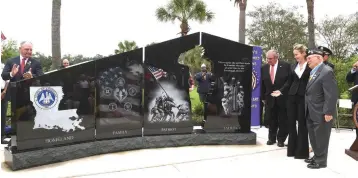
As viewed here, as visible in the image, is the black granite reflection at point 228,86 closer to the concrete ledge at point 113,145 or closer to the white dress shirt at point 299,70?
the concrete ledge at point 113,145

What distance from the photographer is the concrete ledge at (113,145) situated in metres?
4.08

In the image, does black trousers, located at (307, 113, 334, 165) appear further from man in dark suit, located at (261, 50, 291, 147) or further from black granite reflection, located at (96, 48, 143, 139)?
black granite reflection, located at (96, 48, 143, 139)

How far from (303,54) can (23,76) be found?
4141 millimetres

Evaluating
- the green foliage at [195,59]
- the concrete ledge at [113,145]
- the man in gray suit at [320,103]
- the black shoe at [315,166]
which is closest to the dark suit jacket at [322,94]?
the man in gray suit at [320,103]

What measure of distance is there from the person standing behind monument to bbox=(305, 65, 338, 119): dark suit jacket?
417 millimetres

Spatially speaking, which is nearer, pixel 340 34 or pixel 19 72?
pixel 19 72

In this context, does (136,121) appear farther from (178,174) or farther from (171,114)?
(178,174)

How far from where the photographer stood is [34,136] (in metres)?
4.17

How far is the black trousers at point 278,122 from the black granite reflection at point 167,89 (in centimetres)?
149

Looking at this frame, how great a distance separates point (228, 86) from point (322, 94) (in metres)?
1.76

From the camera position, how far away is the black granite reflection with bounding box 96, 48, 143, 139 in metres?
4.80

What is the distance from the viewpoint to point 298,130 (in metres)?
4.76

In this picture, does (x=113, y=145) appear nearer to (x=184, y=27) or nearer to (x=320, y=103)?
(x=320, y=103)

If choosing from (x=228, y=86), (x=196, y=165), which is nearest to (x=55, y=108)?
(x=196, y=165)
